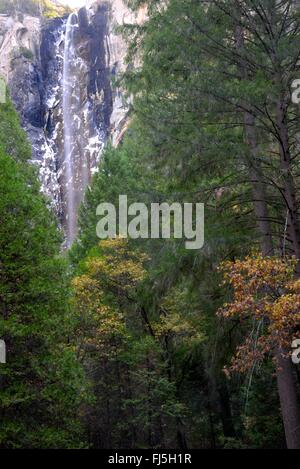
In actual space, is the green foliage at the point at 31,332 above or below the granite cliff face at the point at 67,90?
below

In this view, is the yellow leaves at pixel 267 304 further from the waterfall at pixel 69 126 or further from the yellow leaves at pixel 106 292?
the waterfall at pixel 69 126

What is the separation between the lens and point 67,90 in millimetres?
50406

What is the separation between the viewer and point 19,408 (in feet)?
31.4

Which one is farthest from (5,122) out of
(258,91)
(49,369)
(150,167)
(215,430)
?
(215,430)

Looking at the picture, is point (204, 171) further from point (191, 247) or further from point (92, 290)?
point (92, 290)

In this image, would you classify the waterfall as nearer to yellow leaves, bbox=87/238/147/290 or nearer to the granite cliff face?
the granite cliff face

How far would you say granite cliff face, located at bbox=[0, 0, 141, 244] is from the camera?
4628 cm

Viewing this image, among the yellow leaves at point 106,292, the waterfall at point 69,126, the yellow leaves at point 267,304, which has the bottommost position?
the yellow leaves at point 267,304

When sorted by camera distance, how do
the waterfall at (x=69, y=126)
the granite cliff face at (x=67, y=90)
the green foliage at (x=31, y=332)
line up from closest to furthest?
the green foliage at (x=31, y=332)
the waterfall at (x=69, y=126)
the granite cliff face at (x=67, y=90)

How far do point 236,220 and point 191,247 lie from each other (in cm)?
125

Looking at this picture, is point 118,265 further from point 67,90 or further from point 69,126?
point 67,90

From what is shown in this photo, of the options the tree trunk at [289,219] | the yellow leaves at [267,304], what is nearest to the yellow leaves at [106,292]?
the tree trunk at [289,219]

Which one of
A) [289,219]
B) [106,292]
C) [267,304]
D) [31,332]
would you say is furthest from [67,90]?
[267,304]

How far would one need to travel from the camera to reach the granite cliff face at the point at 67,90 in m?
46.3
